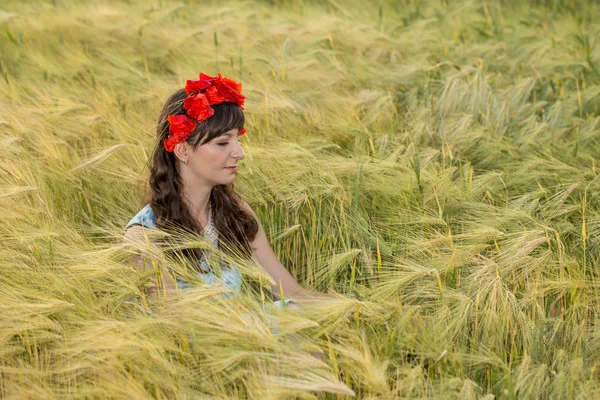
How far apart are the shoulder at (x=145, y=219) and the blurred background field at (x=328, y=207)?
3.6 inches

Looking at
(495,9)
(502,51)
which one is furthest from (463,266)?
(495,9)

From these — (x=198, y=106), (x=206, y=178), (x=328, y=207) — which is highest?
(x=198, y=106)

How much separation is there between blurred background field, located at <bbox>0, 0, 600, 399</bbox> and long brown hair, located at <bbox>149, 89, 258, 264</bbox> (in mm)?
158

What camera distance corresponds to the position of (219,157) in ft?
8.27

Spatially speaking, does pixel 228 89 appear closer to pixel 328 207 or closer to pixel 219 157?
pixel 219 157

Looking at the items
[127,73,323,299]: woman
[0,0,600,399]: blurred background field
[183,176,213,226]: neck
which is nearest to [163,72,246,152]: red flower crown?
[127,73,323,299]: woman

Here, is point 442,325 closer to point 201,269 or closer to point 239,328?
point 239,328

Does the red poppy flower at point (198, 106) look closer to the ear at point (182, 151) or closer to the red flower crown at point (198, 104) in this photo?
the red flower crown at point (198, 104)

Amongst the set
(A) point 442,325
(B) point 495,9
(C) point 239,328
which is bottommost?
(A) point 442,325

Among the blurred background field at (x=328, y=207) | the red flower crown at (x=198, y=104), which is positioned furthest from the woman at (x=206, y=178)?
the blurred background field at (x=328, y=207)

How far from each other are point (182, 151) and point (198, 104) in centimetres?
17

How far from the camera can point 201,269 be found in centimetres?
236

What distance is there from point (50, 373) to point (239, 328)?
44 centimetres

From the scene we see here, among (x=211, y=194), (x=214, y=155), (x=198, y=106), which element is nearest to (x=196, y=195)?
(x=211, y=194)
